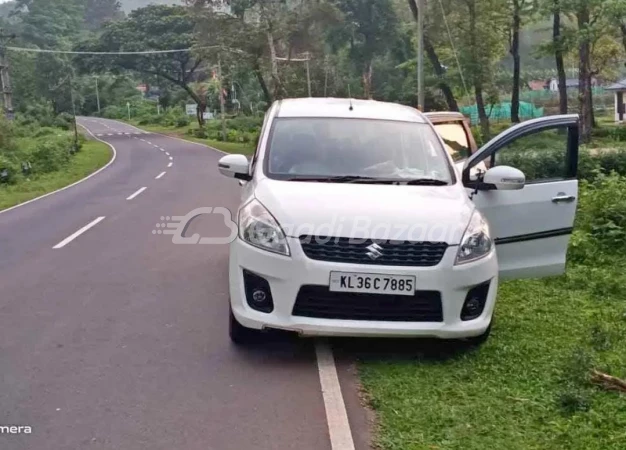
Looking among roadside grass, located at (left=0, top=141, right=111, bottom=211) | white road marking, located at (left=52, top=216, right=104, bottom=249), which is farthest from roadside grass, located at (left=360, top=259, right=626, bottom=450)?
roadside grass, located at (left=0, top=141, right=111, bottom=211)

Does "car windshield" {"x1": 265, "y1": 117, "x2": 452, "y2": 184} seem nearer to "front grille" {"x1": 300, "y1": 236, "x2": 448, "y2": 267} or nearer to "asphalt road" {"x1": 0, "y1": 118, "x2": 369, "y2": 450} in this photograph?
"front grille" {"x1": 300, "y1": 236, "x2": 448, "y2": 267}

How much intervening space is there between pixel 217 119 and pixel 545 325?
61191 mm

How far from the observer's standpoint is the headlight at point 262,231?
→ 5.18 m

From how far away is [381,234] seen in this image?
5078 millimetres

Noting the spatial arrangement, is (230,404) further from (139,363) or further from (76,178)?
(76,178)

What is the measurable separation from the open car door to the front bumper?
3.69 feet

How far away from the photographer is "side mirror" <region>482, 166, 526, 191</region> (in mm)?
5992

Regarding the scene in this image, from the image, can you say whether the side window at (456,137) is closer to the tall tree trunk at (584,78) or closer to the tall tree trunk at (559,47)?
the tall tree trunk at (584,78)

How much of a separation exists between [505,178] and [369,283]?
64.4 inches

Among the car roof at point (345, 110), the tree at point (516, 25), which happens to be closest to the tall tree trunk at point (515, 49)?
the tree at point (516, 25)

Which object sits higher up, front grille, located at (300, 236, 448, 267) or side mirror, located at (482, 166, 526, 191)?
side mirror, located at (482, 166, 526, 191)

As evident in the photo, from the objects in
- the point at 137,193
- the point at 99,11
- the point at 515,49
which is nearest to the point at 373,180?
the point at 137,193

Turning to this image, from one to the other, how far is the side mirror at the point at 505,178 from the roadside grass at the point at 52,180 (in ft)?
45.1

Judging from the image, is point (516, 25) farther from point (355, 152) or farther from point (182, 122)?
point (182, 122)
